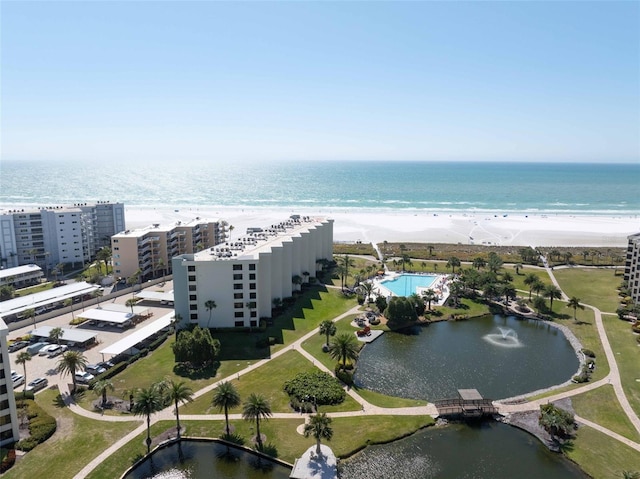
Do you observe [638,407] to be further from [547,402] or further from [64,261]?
[64,261]

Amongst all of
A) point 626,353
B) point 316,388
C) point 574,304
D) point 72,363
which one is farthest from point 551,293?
point 72,363

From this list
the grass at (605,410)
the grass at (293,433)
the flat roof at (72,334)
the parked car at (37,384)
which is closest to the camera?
the grass at (293,433)

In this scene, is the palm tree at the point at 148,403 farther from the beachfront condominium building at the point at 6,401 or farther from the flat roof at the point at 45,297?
the flat roof at the point at 45,297

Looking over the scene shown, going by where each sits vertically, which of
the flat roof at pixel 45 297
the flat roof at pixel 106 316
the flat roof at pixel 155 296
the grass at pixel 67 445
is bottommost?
the grass at pixel 67 445

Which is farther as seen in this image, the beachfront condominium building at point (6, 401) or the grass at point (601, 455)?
the beachfront condominium building at point (6, 401)

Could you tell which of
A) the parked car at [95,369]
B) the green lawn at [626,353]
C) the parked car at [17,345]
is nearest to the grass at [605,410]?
the green lawn at [626,353]

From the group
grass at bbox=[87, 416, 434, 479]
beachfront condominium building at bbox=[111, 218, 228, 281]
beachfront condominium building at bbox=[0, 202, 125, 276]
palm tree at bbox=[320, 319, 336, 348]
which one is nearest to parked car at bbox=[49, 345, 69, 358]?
grass at bbox=[87, 416, 434, 479]
